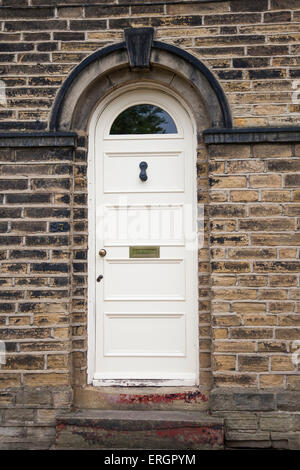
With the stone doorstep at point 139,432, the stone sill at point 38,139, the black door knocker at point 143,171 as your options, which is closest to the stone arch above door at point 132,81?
the stone sill at point 38,139

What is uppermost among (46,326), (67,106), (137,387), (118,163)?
(67,106)

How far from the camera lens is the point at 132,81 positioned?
151 inches

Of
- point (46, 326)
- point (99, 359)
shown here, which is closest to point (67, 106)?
point (46, 326)

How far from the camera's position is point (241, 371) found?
11.3ft

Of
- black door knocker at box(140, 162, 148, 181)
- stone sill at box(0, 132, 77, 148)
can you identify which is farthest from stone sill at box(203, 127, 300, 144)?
stone sill at box(0, 132, 77, 148)

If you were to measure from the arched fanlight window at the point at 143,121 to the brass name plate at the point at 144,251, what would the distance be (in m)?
1.12

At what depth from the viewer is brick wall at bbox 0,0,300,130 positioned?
11.8 ft

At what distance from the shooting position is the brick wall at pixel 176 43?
359 centimetres

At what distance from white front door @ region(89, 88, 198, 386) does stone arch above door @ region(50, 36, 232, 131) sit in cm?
18

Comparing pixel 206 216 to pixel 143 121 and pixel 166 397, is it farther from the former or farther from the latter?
pixel 166 397
